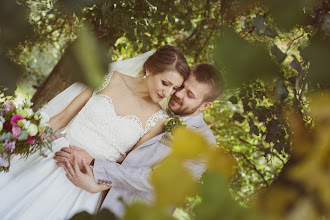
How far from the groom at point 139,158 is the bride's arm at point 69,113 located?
272 millimetres

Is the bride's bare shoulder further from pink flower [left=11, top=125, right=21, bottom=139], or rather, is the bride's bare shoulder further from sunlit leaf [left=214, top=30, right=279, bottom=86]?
sunlit leaf [left=214, top=30, right=279, bottom=86]

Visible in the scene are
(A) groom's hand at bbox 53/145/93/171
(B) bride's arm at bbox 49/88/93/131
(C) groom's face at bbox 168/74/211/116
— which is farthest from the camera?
(B) bride's arm at bbox 49/88/93/131

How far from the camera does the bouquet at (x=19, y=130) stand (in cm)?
185

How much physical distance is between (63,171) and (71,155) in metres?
0.16

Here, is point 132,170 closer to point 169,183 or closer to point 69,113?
point 69,113

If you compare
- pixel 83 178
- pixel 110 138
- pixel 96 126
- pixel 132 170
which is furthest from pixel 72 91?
pixel 132 170

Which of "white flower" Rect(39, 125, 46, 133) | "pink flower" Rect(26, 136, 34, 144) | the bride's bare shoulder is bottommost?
the bride's bare shoulder

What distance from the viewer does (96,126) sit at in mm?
2422

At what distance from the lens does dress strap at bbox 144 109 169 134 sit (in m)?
2.45

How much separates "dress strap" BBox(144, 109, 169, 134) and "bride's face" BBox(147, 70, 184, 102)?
0.15m

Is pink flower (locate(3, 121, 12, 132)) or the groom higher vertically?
pink flower (locate(3, 121, 12, 132))

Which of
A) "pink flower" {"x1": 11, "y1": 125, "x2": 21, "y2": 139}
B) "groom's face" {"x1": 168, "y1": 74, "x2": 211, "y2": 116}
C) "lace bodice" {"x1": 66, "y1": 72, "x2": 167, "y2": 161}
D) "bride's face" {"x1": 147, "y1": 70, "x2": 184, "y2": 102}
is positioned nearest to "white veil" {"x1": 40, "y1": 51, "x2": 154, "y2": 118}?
"lace bodice" {"x1": 66, "y1": 72, "x2": 167, "y2": 161}

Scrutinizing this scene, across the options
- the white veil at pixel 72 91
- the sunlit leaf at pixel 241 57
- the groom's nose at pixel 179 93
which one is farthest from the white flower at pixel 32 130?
the sunlit leaf at pixel 241 57

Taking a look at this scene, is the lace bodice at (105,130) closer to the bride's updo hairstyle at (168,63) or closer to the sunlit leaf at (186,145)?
the bride's updo hairstyle at (168,63)
